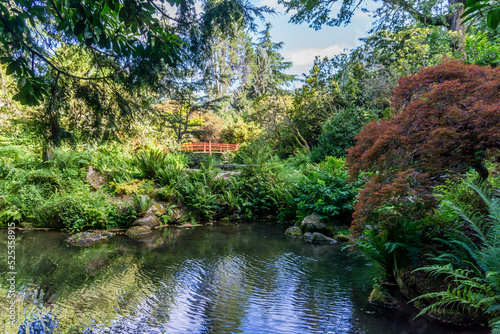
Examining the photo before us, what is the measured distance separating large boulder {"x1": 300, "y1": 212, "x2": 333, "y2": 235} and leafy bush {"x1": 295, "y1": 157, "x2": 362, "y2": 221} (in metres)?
0.17

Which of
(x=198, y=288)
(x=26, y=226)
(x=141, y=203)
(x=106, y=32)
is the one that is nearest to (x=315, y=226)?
(x=198, y=288)

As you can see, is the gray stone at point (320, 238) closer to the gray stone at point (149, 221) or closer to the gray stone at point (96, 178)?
the gray stone at point (149, 221)

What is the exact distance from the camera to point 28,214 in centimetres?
709

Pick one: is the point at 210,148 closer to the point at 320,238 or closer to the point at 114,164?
the point at 114,164

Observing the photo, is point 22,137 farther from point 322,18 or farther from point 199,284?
point 322,18

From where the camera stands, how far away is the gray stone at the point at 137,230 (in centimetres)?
689

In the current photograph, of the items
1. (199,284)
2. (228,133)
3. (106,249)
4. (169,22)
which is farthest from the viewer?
(228,133)

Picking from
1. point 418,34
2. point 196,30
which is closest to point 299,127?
point 418,34

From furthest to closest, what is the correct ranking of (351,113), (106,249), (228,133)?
1. (228,133)
2. (351,113)
3. (106,249)

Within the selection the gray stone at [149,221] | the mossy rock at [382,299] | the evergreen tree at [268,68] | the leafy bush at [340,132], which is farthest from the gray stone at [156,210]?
the evergreen tree at [268,68]

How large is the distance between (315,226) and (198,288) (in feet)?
11.9

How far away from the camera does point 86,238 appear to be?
619 centimetres

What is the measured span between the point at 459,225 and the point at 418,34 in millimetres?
9472

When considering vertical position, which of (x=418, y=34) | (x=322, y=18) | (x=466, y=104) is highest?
(x=322, y=18)
